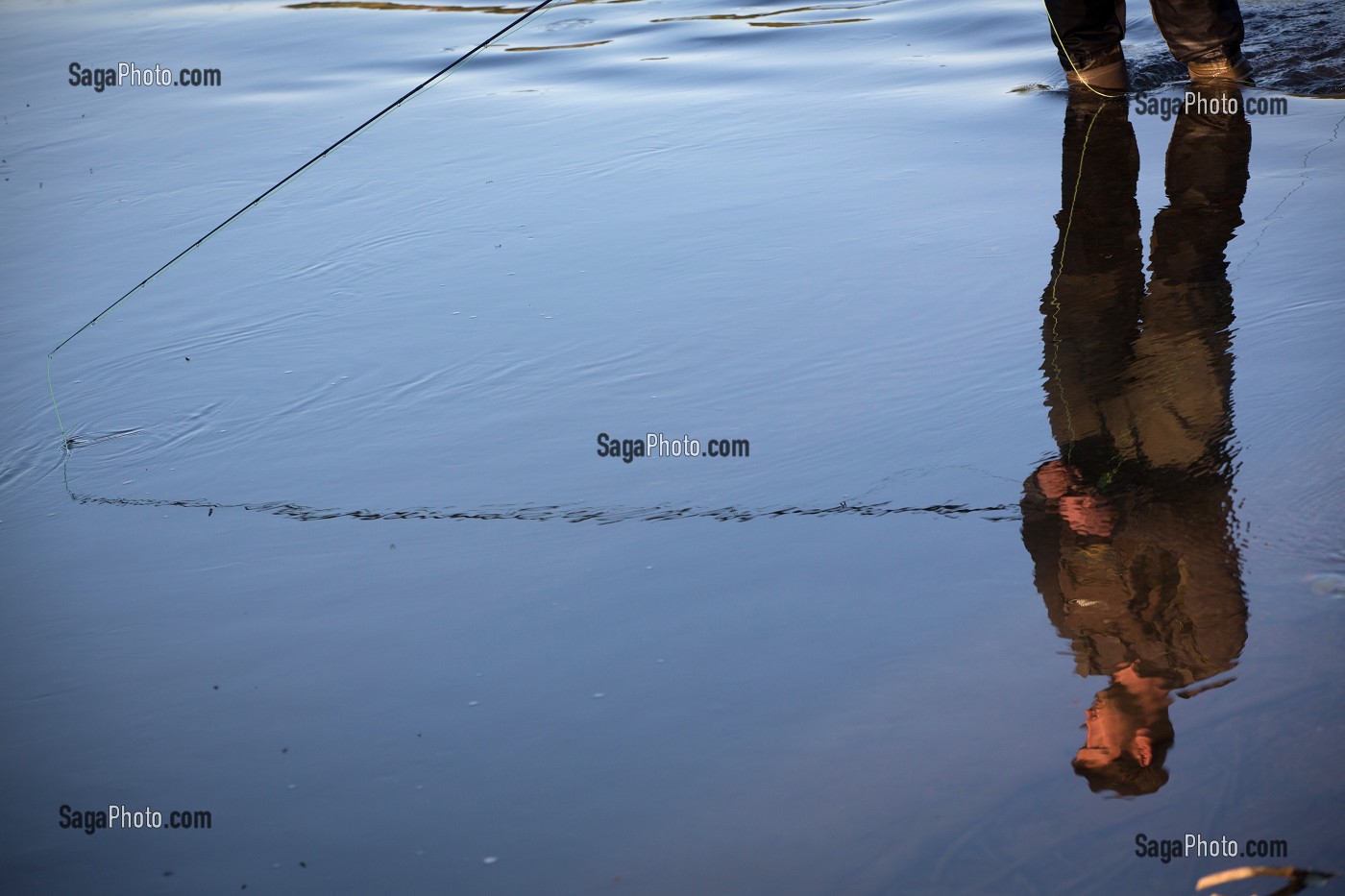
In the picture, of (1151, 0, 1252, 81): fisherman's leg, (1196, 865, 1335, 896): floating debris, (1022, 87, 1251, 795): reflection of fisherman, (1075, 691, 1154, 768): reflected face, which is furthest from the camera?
(1151, 0, 1252, 81): fisherman's leg

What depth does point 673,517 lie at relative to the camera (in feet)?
8.86

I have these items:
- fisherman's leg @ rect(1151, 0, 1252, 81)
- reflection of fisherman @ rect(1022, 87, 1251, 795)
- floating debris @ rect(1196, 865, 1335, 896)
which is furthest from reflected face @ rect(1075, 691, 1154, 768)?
fisherman's leg @ rect(1151, 0, 1252, 81)

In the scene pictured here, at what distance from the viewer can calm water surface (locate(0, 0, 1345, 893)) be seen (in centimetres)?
192

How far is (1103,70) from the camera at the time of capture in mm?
5160

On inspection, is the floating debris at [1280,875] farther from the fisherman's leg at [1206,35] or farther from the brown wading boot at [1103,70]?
the brown wading boot at [1103,70]

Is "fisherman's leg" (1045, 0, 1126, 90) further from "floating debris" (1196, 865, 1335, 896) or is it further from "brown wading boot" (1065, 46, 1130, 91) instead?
"floating debris" (1196, 865, 1335, 896)

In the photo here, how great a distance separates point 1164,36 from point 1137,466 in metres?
→ 2.98

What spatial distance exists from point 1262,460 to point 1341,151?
223 centimetres

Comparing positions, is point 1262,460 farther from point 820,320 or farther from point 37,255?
point 37,255

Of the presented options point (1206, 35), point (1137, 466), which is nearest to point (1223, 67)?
point (1206, 35)

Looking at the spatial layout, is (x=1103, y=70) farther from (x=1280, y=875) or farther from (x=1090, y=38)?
(x=1280, y=875)

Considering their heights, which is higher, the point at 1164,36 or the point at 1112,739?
the point at 1164,36

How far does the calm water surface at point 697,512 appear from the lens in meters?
1.92

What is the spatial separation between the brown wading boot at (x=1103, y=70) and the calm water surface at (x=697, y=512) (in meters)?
0.21
